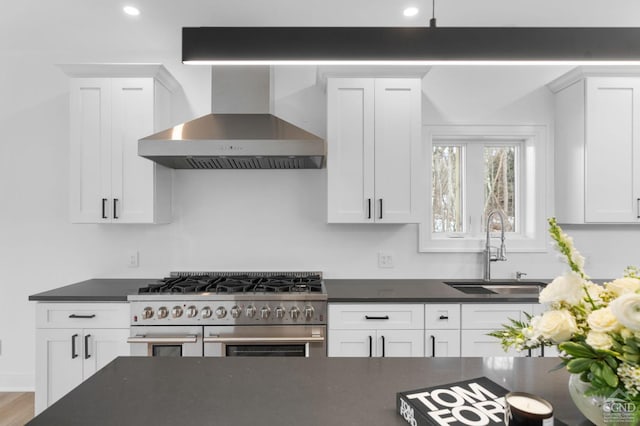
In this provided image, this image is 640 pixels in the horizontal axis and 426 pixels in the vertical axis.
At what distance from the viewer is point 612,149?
8.74ft

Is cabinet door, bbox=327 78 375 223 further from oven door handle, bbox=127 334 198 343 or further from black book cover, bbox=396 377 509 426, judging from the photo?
black book cover, bbox=396 377 509 426

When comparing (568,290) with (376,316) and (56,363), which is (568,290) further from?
(56,363)

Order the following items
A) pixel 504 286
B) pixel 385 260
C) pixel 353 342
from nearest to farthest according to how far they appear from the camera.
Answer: pixel 353 342 → pixel 504 286 → pixel 385 260

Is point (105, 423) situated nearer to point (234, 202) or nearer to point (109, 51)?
point (234, 202)

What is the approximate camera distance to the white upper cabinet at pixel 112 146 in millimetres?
2631

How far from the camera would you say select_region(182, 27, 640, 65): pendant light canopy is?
3.84 feet

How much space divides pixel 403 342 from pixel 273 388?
148 cm

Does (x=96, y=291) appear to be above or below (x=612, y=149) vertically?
below

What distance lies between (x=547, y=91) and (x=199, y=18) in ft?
8.94

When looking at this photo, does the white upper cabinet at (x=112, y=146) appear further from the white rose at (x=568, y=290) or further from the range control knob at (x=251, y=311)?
the white rose at (x=568, y=290)

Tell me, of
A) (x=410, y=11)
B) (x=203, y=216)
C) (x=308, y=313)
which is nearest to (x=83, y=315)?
(x=203, y=216)

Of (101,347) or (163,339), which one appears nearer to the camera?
(163,339)

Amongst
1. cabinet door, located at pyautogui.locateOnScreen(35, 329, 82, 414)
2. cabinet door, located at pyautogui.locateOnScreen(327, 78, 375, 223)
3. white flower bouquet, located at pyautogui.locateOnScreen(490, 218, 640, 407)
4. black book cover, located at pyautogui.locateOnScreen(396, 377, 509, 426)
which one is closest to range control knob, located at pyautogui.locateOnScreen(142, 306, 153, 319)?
cabinet door, located at pyautogui.locateOnScreen(35, 329, 82, 414)

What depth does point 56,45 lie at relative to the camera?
295 centimetres
